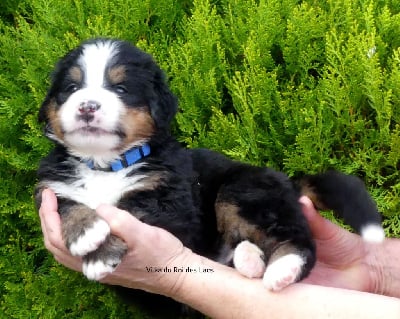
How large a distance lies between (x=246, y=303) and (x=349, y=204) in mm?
648

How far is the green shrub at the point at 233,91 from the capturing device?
3281 millimetres

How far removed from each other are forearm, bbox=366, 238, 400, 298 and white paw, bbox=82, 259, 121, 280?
1.60m

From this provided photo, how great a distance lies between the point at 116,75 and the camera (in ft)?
9.39

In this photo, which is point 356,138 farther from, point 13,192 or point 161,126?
point 13,192

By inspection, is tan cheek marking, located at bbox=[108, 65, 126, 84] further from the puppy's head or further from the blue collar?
the blue collar

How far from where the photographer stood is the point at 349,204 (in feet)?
9.30

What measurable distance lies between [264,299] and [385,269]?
1102 millimetres

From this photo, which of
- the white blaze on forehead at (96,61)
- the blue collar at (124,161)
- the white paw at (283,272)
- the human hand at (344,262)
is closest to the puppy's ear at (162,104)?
the blue collar at (124,161)

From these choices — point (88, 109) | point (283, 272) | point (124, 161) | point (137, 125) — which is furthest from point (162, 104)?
point (283, 272)

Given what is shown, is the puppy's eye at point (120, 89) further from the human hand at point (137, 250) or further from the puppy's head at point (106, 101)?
the human hand at point (137, 250)

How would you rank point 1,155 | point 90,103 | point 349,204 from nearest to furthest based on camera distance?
point 90,103, point 349,204, point 1,155

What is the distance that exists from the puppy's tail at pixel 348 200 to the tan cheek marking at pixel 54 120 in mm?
1219

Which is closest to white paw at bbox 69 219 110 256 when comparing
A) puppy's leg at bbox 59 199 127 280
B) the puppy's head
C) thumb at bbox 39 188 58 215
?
puppy's leg at bbox 59 199 127 280

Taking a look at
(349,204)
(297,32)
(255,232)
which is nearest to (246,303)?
(255,232)
